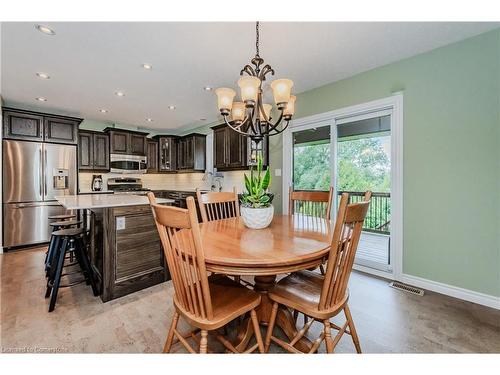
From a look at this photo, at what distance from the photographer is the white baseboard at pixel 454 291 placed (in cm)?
206

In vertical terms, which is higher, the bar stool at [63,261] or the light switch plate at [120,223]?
the light switch plate at [120,223]

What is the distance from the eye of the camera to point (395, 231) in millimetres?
2652

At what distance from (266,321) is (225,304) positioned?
2.04 feet

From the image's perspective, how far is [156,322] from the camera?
1.84 metres

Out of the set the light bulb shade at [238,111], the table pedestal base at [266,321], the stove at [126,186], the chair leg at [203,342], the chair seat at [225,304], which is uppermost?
the light bulb shade at [238,111]

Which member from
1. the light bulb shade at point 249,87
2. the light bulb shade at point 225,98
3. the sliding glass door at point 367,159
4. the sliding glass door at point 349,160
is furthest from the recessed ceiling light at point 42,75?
the sliding glass door at point 367,159

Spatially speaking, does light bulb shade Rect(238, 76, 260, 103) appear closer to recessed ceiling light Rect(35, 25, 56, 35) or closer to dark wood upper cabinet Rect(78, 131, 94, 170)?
recessed ceiling light Rect(35, 25, 56, 35)

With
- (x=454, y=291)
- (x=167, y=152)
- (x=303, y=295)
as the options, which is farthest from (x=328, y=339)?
(x=167, y=152)

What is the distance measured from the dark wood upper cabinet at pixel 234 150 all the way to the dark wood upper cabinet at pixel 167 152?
1690 mm

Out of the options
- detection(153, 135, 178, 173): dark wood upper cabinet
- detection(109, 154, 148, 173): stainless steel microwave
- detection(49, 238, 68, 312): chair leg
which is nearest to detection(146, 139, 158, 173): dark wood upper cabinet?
detection(153, 135, 178, 173): dark wood upper cabinet

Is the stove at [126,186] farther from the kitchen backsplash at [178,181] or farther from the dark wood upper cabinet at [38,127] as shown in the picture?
the dark wood upper cabinet at [38,127]

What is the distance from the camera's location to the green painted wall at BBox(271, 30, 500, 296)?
2.07 meters
